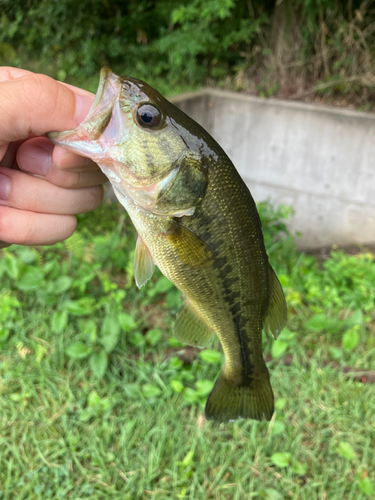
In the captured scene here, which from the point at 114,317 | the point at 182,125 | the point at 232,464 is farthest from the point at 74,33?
the point at 232,464

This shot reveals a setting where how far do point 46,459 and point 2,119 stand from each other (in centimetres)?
202

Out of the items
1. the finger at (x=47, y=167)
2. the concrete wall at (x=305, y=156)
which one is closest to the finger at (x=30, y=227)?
the finger at (x=47, y=167)

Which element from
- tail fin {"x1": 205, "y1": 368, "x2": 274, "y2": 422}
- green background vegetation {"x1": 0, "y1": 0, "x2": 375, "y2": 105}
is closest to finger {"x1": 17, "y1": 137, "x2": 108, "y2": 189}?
tail fin {"x1": 205, "y1": 368, "x2": 274, "y2": 422}

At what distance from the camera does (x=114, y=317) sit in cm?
263

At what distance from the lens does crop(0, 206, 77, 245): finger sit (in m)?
1.57

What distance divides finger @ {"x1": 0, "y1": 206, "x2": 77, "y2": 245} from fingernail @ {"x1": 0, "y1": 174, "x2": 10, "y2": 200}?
0.05 metres

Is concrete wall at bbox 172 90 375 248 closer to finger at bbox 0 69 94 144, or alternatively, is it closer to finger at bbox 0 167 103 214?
finger at bbox 0 167 103 214

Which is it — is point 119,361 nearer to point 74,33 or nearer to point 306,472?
point 306,472

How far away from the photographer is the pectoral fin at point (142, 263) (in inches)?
53.6

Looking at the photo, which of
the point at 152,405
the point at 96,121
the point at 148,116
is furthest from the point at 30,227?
the point at 152,405

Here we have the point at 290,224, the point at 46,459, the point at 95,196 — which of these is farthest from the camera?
the point at 290,224

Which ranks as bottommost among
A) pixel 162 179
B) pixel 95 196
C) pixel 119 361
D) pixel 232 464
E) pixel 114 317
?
pixel 232 464

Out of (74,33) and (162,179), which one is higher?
(74,33)

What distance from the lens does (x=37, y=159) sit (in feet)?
5.08
